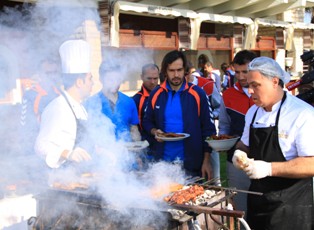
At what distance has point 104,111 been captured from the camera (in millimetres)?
3625

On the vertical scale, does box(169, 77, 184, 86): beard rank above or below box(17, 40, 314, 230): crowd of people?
above

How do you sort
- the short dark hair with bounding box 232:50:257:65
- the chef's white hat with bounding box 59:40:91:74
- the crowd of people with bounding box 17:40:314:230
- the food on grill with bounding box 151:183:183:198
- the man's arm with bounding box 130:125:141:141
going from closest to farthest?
the crowd of people with bounding box 17:40:314:230, the food on grill with bounding box 151:183:183:198, the chef's white hat with bounding box 59:40:91:74, the short dark hair with bounding box 232:50:257:65, the man's arm with bounding box 130:125:141:141

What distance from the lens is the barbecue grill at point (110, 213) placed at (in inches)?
89.0

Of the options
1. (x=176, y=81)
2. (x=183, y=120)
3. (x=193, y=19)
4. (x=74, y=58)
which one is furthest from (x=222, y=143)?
(x=193, y=19)

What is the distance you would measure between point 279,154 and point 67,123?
1548mm

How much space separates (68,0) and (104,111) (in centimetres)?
129

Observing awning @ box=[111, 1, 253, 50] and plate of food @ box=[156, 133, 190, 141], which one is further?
awning @ box=[111, 1, 253, 50]

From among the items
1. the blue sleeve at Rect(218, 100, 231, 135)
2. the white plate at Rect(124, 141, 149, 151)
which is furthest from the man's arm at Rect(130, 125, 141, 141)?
the blue sleeve at Rect(218, 100, 231, 135)

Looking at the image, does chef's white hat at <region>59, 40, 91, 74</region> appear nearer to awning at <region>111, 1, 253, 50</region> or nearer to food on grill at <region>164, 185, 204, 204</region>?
food on grill at <region>164, 185, 204, 204</region>

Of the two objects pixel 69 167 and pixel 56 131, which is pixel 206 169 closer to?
pixel 69 167

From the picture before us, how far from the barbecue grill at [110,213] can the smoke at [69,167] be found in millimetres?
14

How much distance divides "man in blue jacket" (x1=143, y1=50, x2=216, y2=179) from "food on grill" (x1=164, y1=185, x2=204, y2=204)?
2.92ft

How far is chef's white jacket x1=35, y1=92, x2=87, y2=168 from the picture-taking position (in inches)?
102

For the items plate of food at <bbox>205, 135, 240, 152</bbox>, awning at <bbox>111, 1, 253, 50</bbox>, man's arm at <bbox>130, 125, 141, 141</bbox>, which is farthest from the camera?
awning at <bbox>111, 1, 253, 50</bbox>
